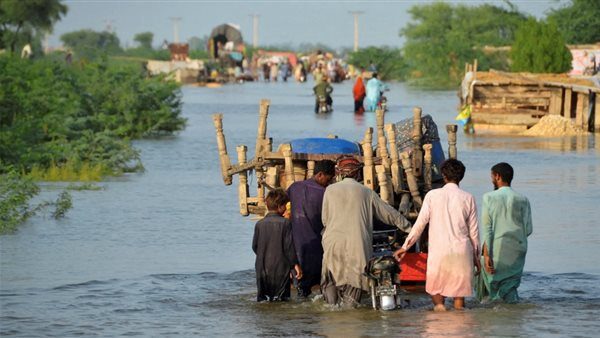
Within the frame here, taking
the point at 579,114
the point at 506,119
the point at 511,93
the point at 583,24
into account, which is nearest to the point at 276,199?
the point at 579,114

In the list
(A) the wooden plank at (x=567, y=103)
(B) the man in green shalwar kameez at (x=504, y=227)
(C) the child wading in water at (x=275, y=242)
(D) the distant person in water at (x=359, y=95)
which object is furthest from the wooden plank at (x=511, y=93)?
(C) the child wading in water at (x=275, y=242)

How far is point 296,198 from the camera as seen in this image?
11.4 m

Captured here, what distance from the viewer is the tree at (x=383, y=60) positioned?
91438 mm

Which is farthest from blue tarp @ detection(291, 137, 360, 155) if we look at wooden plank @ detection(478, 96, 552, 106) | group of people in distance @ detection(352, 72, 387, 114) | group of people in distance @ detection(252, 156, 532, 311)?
group of people in distance @ detection(352, 72, 387, 114)

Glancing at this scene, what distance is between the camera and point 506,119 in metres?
33.9

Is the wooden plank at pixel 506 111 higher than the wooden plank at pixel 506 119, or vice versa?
the wooden plank at pixel 506 111

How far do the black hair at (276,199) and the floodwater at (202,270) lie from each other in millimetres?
803

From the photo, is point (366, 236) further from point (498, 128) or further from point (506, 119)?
point (498, 128)

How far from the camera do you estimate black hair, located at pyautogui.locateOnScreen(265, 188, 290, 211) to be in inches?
448

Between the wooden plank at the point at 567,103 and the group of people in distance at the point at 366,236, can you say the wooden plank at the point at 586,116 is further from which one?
the group of people in distance at the point at 366,236

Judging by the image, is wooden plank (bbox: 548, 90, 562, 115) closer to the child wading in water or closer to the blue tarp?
the blue tarp

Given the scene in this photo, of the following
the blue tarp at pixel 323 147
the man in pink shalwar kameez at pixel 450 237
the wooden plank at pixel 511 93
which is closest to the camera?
the man in pink shalwar kameez at pixel 450 237

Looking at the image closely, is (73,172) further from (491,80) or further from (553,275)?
(491,80)

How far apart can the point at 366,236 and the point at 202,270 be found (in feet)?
10.4
